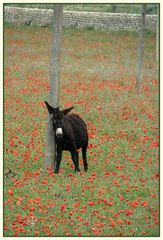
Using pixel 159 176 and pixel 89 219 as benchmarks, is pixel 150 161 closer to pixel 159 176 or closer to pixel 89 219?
pixel 159 176

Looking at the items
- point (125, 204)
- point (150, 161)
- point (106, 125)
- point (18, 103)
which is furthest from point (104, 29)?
point (125, 204)

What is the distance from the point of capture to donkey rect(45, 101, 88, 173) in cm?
1323

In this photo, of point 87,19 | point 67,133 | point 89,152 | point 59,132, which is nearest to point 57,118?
point 59,132

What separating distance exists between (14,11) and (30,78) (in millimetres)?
19366

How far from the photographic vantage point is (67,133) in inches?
543

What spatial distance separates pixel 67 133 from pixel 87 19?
107 ft

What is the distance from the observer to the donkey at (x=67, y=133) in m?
13.2

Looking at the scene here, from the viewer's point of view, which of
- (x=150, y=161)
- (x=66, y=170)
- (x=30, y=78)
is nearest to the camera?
(x=66, y=170)

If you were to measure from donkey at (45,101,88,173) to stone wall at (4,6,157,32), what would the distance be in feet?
104

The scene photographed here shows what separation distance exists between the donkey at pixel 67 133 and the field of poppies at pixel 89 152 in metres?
0.50

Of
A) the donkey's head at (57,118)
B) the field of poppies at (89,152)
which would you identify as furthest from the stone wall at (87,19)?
the donkey's head at (57,118)

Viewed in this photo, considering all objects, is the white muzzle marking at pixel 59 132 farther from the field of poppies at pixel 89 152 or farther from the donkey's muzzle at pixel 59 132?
the field of poppies at pixel 89 152

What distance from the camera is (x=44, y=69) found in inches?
1204

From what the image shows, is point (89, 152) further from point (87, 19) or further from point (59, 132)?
point (87, 19)
